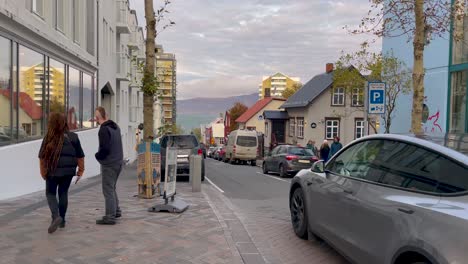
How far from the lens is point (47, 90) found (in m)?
12.5

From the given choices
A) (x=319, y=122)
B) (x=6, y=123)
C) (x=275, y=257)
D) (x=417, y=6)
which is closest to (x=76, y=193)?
(x=6, y=123)

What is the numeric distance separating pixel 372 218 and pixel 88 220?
178 inches

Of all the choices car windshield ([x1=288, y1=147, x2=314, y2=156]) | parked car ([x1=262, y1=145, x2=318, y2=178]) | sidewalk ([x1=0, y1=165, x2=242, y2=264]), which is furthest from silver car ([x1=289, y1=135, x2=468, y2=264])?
car windshield ([x1=288, y1=147, x2=314, y2=156])

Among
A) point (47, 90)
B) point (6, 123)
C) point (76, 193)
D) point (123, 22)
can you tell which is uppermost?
point (123, 22)

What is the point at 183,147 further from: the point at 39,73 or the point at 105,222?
the point at 105,222

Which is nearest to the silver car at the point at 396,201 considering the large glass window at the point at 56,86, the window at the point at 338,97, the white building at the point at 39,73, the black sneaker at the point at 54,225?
the black sneaker at the point at 54,225

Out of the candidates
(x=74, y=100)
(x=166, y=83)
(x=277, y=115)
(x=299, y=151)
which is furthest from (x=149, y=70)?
(x=277, y=115)

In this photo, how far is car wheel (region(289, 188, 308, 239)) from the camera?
20.9 ft

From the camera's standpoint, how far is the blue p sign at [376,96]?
1062cm

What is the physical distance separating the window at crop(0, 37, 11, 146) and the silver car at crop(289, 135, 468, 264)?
6.80 metres

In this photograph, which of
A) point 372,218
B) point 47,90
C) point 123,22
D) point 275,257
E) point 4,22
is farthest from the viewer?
point 123,22

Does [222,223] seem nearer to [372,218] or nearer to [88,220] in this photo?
[88,220]

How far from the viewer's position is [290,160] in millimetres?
18828

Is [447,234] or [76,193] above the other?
[447,234]
